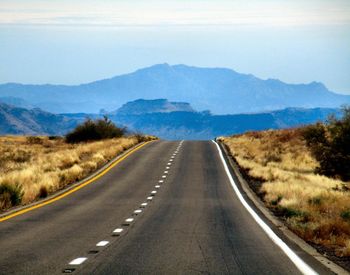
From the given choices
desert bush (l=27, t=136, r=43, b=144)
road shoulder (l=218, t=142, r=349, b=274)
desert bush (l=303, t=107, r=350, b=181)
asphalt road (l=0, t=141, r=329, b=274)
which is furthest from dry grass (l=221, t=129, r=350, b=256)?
desert bush (l=27, t=136, r=43, b=144)

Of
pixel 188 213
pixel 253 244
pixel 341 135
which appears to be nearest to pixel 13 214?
pixel 188 213

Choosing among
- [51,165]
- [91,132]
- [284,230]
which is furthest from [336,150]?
[91,132]

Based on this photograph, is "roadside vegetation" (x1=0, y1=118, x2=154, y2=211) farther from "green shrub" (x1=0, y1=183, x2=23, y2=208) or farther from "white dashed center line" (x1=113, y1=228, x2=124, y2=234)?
"white dashed center line" (x1=113, y1=228, x2=124, y2=234)

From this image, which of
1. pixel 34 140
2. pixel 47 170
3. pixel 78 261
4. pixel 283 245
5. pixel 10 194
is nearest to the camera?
pixel 78 261

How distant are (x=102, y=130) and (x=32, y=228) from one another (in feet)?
163

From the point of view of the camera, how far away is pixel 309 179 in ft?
93.7

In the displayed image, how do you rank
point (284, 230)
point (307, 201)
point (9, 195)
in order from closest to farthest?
point (284, 230), point (307, 201), point (9, 195)

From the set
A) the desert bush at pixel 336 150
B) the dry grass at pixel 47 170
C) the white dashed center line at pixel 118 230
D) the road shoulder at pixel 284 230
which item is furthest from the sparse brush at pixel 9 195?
the desert bush at pixel 336 150

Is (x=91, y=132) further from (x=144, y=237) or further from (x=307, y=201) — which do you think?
(x=144, y=237)

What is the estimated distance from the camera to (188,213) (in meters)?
17.2

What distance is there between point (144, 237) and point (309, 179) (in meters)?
17.2

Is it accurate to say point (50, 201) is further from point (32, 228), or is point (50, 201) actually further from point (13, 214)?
point (32, 228)

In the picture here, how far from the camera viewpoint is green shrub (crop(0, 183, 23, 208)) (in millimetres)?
19188

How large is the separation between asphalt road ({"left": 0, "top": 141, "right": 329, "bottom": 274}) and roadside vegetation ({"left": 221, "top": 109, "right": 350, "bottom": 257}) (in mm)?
1107
